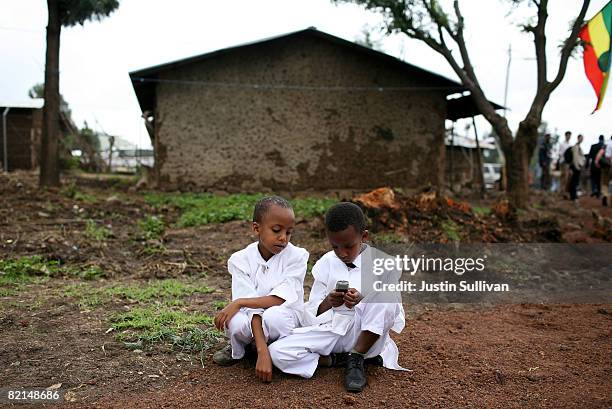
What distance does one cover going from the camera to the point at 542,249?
7.16m

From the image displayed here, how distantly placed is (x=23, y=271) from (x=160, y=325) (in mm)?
2585

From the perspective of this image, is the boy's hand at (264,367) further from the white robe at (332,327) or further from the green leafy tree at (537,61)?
the green leafy tree at (537,61)

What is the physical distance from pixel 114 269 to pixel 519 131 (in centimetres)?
877

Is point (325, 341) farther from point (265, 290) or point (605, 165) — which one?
point (605, 165)

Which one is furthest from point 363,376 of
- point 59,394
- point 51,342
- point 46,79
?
point 46,79

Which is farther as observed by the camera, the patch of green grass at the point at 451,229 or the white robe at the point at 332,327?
the patch of green grass at the point at 451,229

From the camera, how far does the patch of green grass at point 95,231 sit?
727cm

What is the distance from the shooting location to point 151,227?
26.8ft

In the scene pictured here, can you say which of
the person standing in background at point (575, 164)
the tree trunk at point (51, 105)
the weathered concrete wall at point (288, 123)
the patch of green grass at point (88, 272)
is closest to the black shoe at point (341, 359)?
the patch of green grass at point (88, 272)

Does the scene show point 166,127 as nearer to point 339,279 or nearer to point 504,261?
point 504,261

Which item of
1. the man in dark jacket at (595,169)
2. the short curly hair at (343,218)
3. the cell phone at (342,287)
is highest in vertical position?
the man in dark jacket at (595,169)

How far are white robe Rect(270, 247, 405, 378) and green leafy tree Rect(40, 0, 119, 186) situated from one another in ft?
36.3

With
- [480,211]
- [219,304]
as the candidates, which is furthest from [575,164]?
[219,304]

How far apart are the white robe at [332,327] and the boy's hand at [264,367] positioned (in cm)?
6
